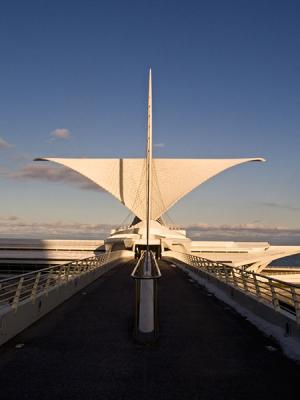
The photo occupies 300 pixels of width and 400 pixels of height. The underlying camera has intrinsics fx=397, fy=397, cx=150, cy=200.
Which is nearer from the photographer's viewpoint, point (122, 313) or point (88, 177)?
point (122, 313)

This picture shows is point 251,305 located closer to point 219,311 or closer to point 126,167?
point 219,311

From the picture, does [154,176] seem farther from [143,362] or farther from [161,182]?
[143,362]

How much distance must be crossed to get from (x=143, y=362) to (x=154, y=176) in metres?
76.9

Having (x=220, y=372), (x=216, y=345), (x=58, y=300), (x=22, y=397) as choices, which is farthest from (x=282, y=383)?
(x=58, y=300)

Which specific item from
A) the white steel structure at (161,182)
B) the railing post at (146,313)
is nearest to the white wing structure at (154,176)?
the white steel structure at (161,182)

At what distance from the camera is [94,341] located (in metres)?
9.09

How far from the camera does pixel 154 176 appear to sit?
83938mm

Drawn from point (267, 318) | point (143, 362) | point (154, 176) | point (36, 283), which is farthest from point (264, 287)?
point (154, 176)

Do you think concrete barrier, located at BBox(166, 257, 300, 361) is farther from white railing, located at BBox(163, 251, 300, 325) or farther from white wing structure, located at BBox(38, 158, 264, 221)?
white wing structure, located at BBox(38, 158, 264, 221)

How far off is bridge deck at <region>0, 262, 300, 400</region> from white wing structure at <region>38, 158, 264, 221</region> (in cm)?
6933

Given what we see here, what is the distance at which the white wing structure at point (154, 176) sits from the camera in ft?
264

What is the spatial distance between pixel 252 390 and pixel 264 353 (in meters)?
2.20

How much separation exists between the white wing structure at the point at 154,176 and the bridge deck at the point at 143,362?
227ft

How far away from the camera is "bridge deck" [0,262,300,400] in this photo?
6.08m
